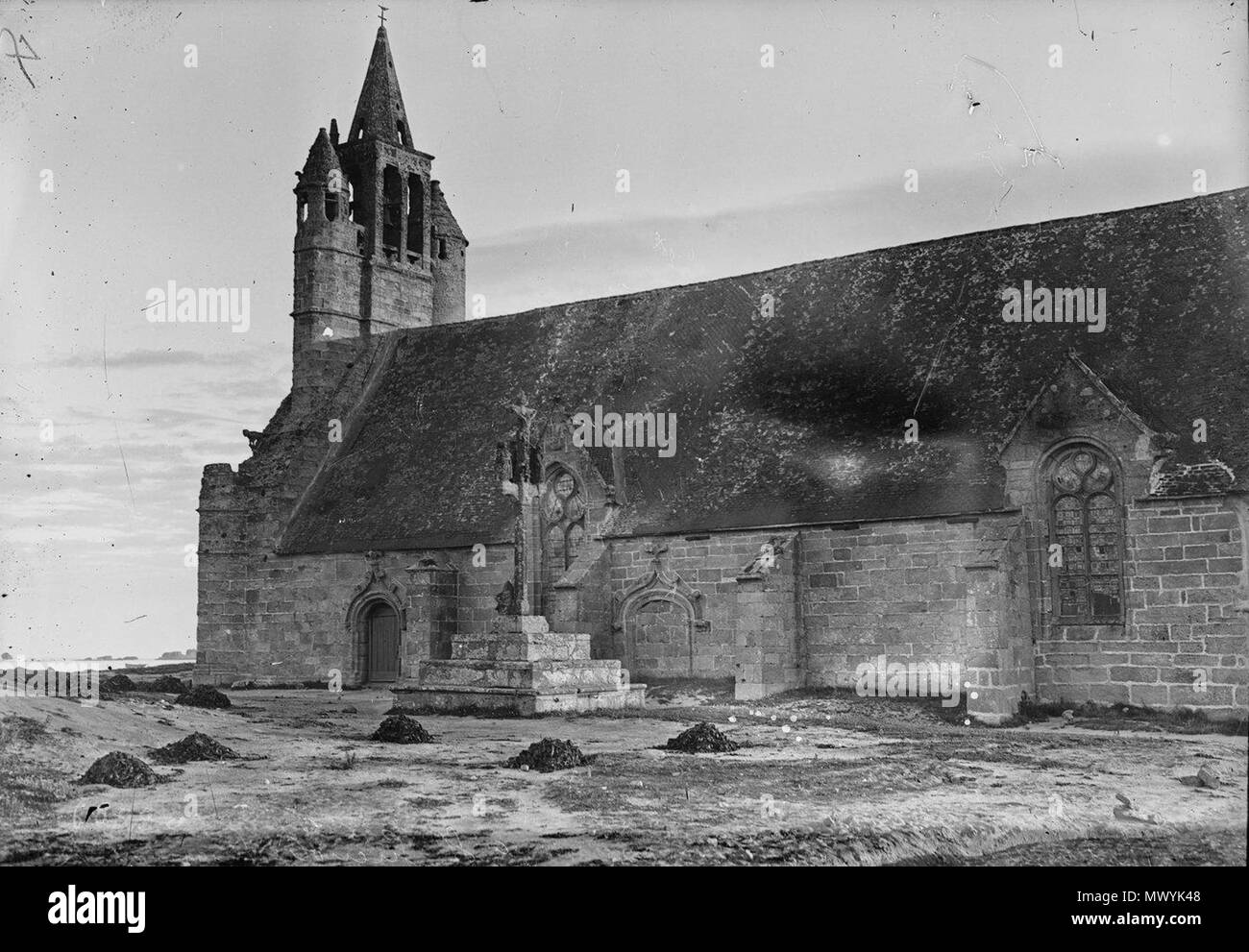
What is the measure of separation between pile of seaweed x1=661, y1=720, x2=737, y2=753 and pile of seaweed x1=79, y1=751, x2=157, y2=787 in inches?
260

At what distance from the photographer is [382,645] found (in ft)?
106

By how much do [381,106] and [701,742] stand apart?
Answer: 28.1 meters

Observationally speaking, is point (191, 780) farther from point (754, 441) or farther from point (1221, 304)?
point (1221, 304)

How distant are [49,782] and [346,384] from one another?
2462 cm

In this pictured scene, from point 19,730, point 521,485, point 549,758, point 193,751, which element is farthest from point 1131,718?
point 19,730

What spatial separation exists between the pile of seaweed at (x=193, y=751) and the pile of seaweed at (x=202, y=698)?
7515 millimetres

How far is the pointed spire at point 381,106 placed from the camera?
131 feet

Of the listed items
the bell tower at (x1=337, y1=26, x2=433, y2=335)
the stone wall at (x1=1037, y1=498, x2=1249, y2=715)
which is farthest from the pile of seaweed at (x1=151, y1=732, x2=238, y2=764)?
the bell tower at (x1=337, y1=26, x2=433, y2=335)

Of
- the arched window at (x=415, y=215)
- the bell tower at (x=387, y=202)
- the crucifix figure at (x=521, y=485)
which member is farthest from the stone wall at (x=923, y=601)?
the arched window at (x=415, y=215)

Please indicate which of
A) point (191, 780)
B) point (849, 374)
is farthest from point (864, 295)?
point (191, 780)

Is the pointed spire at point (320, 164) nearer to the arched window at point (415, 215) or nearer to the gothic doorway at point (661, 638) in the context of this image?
the arched window at point (415, 215)

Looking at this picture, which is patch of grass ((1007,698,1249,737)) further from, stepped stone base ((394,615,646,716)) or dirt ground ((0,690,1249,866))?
stepped stone base ((394,615,646,716))

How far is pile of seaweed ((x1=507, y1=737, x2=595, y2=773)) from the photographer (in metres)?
15.2

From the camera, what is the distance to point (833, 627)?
25.3 meters
